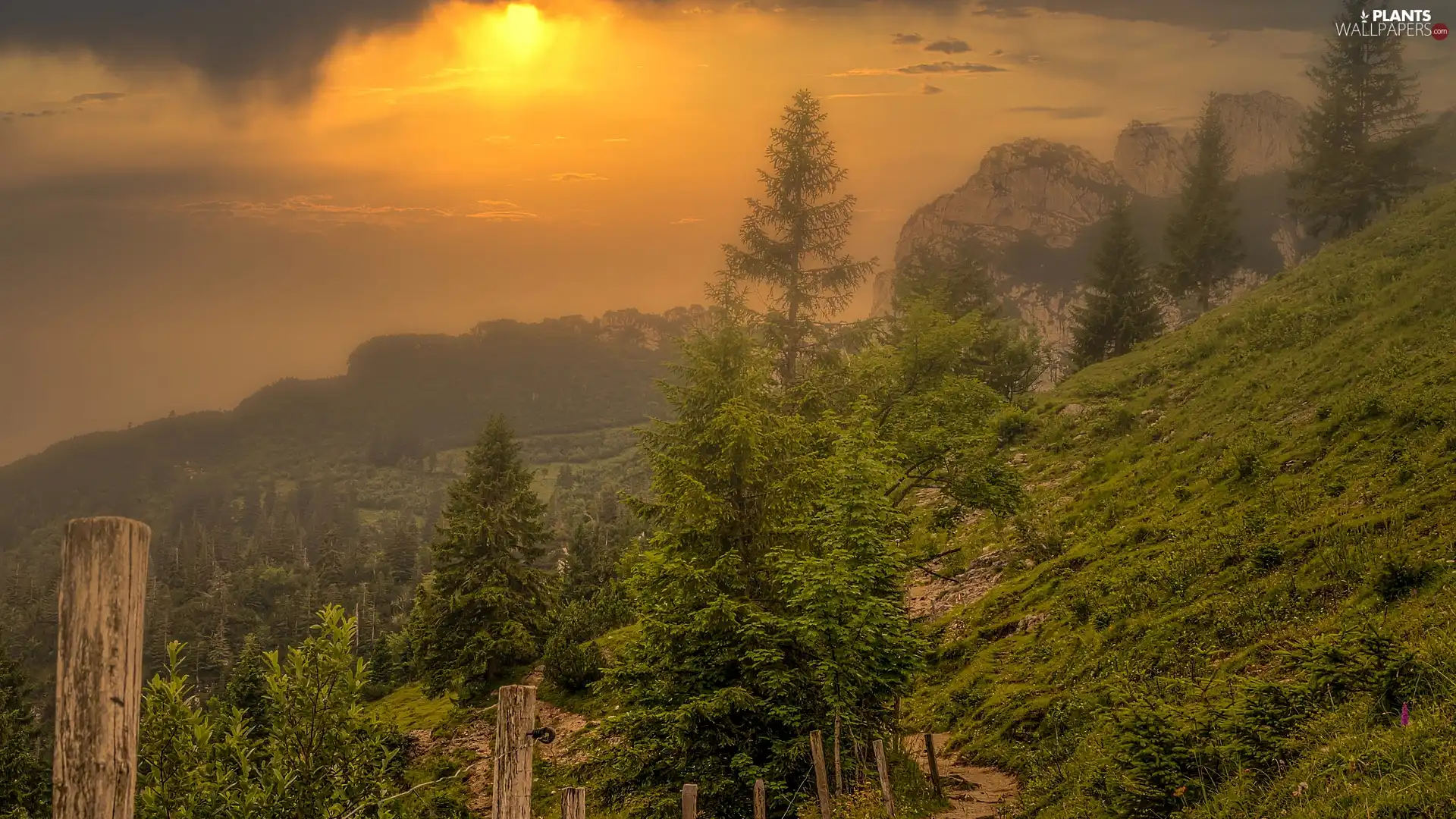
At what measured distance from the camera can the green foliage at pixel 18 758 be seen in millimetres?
33906

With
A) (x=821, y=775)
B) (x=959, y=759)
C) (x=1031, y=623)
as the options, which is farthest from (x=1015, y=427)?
(x=821, y=775)

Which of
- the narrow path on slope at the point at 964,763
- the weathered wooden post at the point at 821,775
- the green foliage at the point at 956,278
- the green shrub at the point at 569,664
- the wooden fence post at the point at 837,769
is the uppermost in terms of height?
Answer: the green foliage at the point at 956,278

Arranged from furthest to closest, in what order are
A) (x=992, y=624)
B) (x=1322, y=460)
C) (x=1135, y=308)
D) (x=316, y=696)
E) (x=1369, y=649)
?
(x=1135, y=308) → (x=992, y=624) → (x=1322, y=460) → (x=316, y=696) → (x=1369, y=649)

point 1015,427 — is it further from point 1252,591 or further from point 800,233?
point 1252,591

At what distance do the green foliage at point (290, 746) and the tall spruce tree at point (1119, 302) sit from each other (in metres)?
56.8

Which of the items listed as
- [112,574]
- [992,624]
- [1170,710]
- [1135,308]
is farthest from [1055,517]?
[1135,308]

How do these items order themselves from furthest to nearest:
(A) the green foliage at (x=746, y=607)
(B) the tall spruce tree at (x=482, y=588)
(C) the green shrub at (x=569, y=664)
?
(B) the tall spruce tree at (x=482, y=588) → (C) the green shrub at (x=569, y=664) → (A) the green foliage at (x=746, y=607)

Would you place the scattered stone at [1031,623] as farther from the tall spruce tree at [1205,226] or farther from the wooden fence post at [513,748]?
the tall spruce tree at [1205,226]

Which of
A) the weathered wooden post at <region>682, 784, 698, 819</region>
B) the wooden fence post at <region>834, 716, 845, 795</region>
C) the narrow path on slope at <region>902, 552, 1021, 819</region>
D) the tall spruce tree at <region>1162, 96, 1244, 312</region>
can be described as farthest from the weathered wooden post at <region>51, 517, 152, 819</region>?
the tall spruce tree at <region>1162, 96, 1244, 312</region>

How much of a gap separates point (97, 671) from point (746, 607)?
11514mm

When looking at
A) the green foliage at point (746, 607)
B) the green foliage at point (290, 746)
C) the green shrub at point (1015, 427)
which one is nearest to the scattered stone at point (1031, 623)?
the green foliage at point (746, 607)

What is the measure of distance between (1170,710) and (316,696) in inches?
477

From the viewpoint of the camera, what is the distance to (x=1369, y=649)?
9422 mm

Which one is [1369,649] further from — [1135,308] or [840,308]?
[1135,308]
